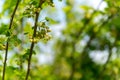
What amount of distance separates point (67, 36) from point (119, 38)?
1.42m

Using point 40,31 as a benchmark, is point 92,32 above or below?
below

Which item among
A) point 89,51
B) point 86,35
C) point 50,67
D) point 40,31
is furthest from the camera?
point 50,67

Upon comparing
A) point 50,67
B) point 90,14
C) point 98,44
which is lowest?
point 50,67

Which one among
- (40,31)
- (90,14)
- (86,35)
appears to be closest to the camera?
(40,31)

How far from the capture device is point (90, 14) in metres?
7.56

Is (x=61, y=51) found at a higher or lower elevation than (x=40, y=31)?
lower

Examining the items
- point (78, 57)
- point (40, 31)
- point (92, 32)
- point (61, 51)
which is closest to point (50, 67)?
point (61, 51)

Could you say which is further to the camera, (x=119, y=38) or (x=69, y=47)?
(x=69, y=47)

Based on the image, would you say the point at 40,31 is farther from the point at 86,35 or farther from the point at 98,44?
the point at 98,44

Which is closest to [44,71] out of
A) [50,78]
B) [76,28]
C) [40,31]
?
[50,78]

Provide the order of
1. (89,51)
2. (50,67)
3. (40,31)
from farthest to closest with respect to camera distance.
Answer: (50,67) → (89,51) → (40,31)

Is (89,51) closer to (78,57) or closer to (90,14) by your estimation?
(78,57)

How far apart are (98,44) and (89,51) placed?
0.23 metres

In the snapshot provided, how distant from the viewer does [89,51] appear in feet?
28.5
